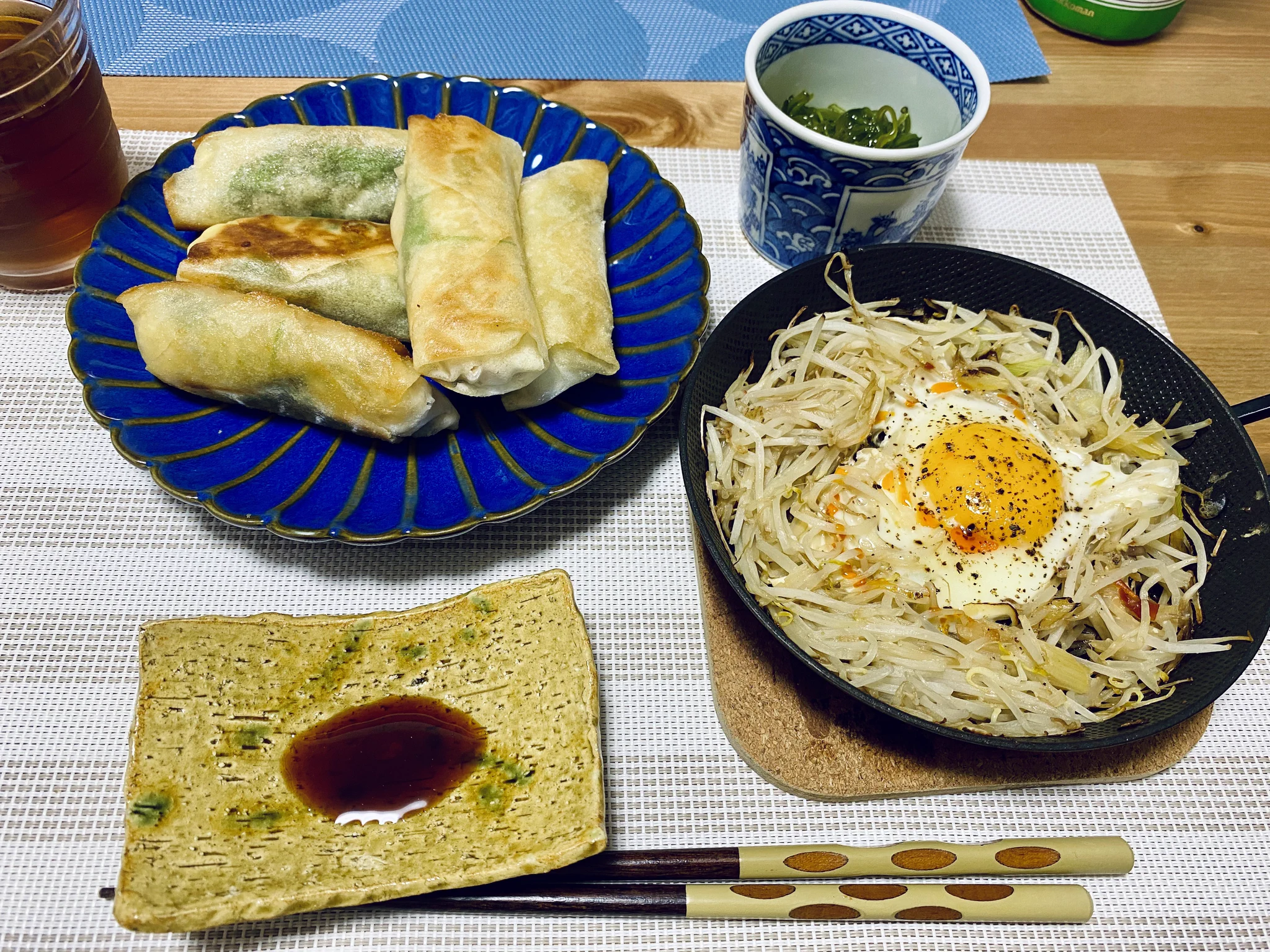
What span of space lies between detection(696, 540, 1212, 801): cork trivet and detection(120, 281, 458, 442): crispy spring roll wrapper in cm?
81

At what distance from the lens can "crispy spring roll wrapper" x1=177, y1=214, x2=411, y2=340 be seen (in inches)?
81.5

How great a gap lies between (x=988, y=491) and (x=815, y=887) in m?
0.87

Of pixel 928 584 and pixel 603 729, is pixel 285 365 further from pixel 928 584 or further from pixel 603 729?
pixel 928 584

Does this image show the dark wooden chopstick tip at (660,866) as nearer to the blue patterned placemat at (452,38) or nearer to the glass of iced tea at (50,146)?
the glass of iced tea at (50,146)

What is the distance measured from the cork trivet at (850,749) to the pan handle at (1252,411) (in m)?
0.64

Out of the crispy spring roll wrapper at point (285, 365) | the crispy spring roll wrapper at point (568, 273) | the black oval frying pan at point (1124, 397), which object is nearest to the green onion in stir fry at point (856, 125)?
the black oval frying pan at point (1124, 397)

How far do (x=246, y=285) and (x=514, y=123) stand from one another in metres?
0.86

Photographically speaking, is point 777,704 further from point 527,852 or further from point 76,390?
point 76,390

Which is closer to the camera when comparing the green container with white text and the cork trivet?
the cork trivet

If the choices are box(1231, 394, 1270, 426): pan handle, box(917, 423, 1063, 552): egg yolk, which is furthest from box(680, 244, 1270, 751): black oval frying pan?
box(917, 423, 1063, 552): egg yolk

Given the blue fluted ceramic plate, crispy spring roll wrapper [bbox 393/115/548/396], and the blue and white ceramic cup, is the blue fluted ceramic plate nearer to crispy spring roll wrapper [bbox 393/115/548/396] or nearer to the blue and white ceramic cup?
crispy spring roll wrapper [bbox 393/115/548/396]

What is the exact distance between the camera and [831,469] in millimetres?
2014

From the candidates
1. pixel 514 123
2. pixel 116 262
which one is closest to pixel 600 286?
pixel 514 123

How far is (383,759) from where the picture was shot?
5.25 ft
